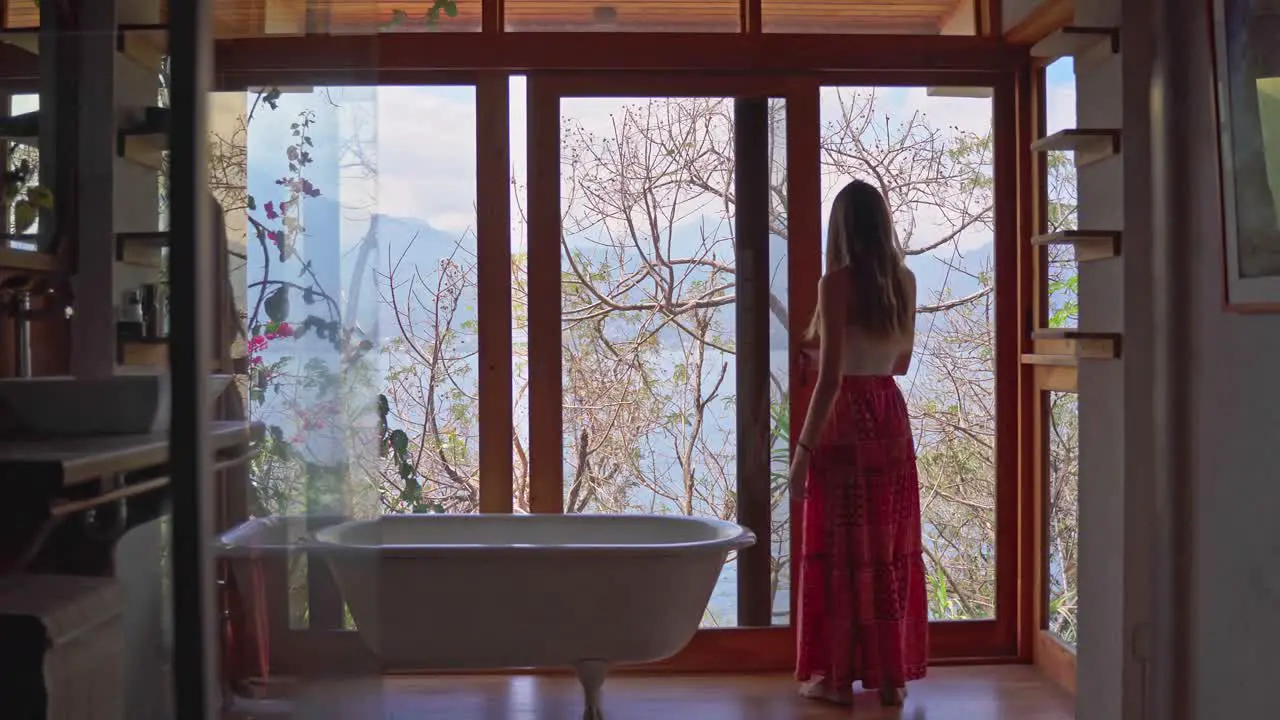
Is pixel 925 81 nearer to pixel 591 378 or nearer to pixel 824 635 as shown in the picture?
pixel 591 378


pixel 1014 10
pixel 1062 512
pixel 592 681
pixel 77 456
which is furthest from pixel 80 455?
pixel 1014 10

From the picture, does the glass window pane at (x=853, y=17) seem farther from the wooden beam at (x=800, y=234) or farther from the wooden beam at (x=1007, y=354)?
the wooden beam at (x=1007, y=354)

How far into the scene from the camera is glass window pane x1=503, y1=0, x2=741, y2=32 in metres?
3.38

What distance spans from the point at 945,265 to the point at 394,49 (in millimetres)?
1929

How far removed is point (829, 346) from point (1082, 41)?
101 cm

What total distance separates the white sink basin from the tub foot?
5.16 feet

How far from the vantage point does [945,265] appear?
11.5ft

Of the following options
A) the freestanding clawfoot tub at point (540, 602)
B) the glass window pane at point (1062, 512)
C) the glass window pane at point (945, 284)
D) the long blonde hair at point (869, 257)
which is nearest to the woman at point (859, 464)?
the long blonde hair at point (869, 257)

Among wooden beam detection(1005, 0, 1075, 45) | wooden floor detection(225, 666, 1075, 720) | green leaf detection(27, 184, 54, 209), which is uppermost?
wooden beam detection(1005, 0, 1075, 45)

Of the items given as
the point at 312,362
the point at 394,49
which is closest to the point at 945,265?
the point at 394,49

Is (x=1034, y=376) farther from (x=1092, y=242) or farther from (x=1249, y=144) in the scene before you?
(x=1249, y=144)

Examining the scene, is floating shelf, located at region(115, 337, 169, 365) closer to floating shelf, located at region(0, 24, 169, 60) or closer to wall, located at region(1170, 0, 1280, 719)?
floating shelf, located at region(0, 24, 169, 60)

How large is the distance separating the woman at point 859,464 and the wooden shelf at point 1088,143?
1.55 feet

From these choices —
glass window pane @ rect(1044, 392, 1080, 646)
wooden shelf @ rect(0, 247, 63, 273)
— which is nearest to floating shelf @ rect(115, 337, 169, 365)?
wooden shelf @ rect(0, 247, 63, 273)
